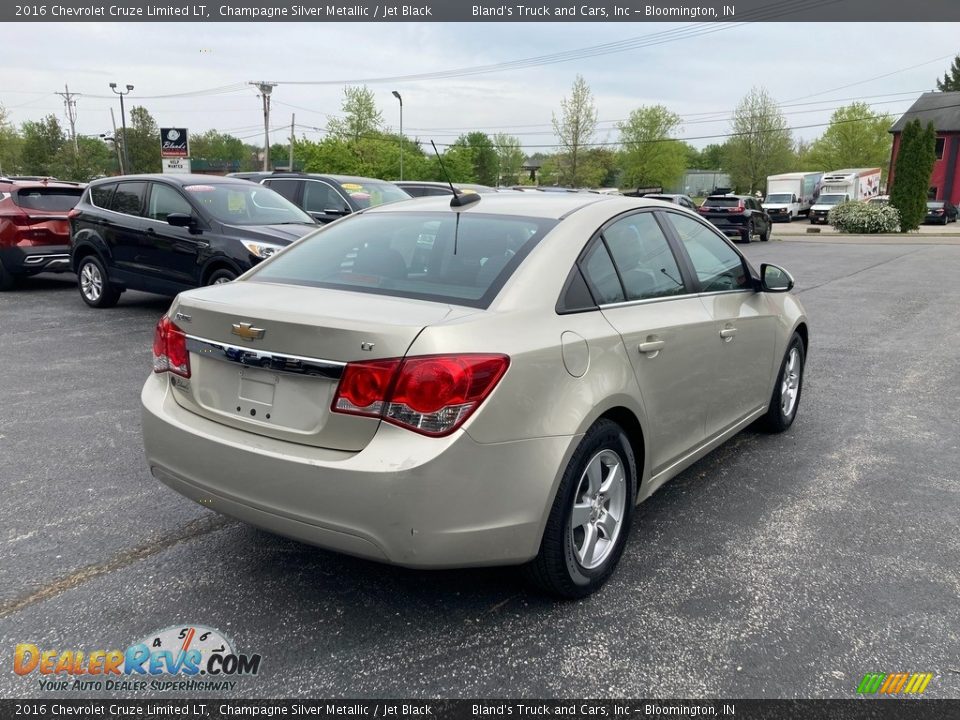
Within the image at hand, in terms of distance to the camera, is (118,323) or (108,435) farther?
(118,323)

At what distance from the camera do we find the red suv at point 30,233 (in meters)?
11.3

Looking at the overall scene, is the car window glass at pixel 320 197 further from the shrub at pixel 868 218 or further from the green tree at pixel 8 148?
the green tree at pixel 8 148

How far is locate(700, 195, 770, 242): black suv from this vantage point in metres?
27.3

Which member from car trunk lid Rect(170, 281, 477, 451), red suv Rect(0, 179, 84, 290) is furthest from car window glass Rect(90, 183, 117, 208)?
car trunk lid Rect(170, 281, 477, 451)

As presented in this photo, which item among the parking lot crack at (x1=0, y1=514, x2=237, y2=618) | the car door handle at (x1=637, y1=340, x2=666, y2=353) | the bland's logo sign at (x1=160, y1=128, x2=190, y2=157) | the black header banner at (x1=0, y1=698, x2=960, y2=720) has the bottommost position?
the black header banner at (x1=0, y1=698, x2=960, y2=720)

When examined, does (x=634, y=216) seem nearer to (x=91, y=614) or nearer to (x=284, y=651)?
(x=284, y=651)

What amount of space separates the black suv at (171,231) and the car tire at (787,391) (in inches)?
214

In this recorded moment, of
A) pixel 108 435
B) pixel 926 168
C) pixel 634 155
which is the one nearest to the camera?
pixel 108 435

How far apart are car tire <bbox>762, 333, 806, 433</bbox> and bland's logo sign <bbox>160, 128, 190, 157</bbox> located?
2965cm

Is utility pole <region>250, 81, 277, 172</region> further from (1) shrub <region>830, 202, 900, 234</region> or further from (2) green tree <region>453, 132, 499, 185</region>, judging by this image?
(2) green tree <region>453, 132, 499, 185</region>

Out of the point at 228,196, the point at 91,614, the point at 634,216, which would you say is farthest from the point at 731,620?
the point at 228,196

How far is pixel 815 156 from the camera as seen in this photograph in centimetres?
8544

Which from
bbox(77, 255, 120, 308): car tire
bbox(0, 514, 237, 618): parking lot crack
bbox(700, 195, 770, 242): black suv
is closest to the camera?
bbox(0, 514, 237, 618): parking lot crack

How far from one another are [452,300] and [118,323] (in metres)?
7.50
